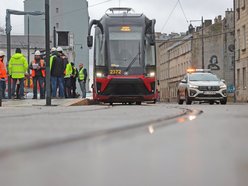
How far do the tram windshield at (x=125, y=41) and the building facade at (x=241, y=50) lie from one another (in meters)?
24.8

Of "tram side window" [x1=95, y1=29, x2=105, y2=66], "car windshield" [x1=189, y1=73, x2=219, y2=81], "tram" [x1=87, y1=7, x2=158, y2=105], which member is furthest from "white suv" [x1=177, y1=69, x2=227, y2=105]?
"tram side window" [x1=95, y1=29, x2=105, y2=66]

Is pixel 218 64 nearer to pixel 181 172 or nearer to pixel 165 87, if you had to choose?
pixel 165 87

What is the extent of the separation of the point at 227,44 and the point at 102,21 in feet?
193

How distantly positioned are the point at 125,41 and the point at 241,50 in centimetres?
2709

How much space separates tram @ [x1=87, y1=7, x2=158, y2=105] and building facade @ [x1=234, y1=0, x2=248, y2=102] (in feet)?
81.1

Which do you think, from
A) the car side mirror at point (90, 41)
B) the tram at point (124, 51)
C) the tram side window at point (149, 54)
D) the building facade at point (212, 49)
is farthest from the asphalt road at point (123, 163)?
the building facade at point (212, 49)

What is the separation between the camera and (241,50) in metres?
46.2

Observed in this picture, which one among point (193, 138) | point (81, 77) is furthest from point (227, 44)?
point (193, 138)

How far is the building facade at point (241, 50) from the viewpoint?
4516cm

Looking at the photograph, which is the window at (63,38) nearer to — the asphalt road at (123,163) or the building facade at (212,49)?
the building facade at (212,49)

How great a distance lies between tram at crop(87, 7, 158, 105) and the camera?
2008 cm

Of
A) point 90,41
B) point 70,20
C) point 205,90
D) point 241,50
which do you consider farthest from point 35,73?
point 70,20

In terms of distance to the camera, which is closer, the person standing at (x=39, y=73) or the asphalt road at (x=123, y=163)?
the asphalt road at (x=123, y=163)

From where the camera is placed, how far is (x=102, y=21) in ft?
68.5
